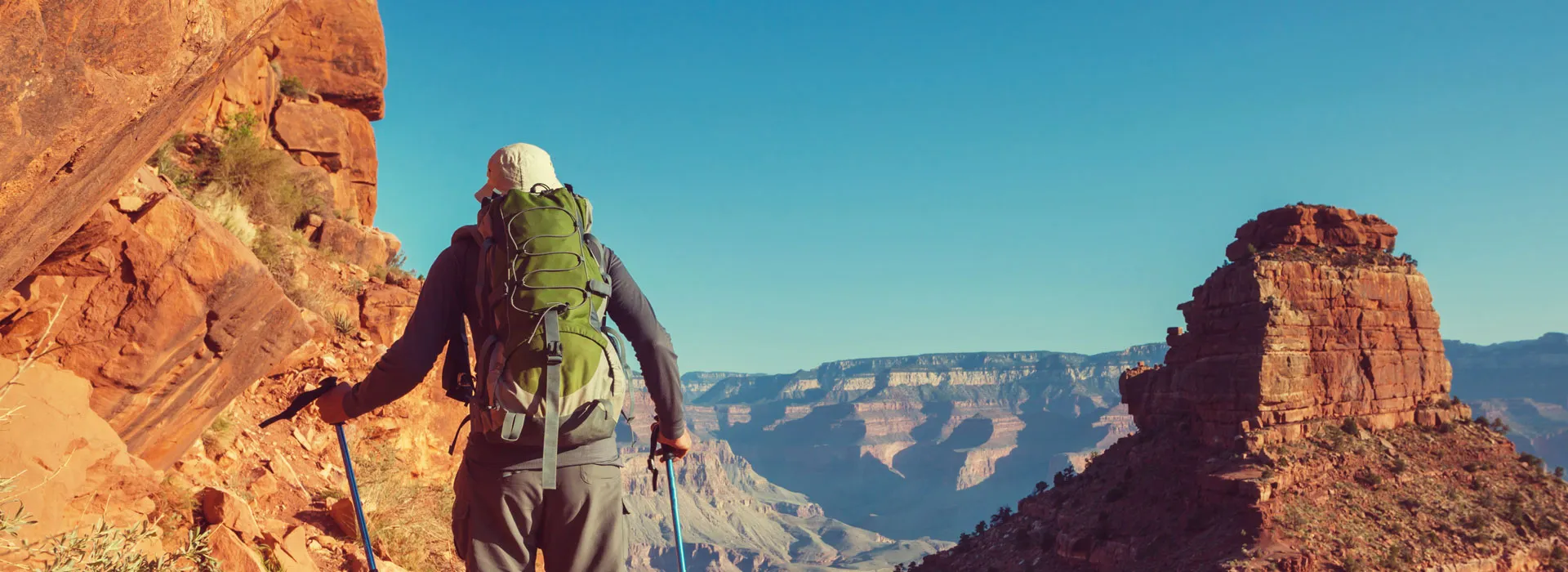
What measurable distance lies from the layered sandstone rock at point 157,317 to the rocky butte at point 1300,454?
116 ft

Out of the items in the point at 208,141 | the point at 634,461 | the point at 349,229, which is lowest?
the point at 634,461

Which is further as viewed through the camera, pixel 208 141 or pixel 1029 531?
pixel 1029 531

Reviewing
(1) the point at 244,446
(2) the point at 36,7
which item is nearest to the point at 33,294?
(2) the point at 36,7

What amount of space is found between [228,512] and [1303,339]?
4820 centimetres

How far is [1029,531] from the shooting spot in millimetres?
47750

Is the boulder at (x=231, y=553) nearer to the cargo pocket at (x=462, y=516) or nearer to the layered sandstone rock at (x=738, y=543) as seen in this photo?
the cargo pocket at (x=462, y=516)

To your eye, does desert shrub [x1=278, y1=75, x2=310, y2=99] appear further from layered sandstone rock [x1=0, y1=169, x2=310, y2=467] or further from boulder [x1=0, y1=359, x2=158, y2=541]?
boulder [x1=0, y1=359, x2=158, y2=541]

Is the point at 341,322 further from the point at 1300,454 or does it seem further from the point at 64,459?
the point at 1300,454

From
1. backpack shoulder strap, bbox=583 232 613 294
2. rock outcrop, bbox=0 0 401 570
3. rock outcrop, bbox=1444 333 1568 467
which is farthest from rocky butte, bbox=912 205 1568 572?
rock outcrop, bbox=1444 333 1568 467

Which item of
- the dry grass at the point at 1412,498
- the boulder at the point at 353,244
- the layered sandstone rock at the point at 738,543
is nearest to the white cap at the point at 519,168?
the boulder at the point at 353,244

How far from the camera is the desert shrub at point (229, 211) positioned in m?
9.62

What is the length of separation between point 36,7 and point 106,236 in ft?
8.56

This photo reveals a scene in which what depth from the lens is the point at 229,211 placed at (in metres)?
10.5

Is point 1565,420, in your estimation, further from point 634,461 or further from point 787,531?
point 634,461
